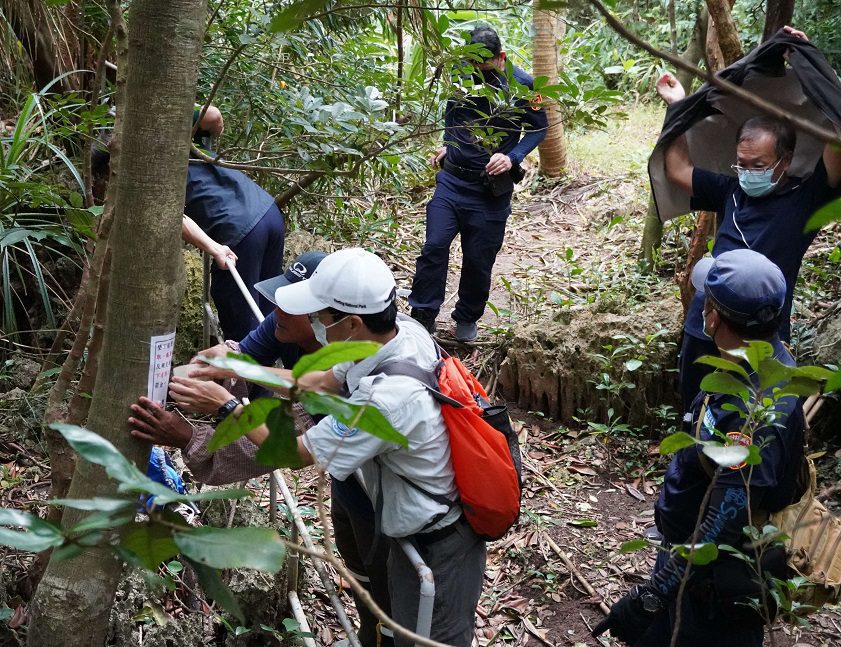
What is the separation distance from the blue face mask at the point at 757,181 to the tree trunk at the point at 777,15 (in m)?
0.81

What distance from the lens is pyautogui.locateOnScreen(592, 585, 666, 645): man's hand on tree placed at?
104 inches

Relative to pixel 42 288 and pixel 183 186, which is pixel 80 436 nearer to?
pixel 183 186

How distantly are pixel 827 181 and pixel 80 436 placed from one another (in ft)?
10.8

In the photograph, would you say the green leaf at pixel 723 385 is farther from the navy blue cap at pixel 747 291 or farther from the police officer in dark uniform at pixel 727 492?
the navy blue cap at pixel 747 291

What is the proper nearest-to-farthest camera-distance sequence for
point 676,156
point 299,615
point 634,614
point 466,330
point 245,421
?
point 245,421 → point 634,614 → point 299,615 → point 676,156 → point 466,330

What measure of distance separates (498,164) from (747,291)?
9.97 feet

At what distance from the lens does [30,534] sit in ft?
3.23

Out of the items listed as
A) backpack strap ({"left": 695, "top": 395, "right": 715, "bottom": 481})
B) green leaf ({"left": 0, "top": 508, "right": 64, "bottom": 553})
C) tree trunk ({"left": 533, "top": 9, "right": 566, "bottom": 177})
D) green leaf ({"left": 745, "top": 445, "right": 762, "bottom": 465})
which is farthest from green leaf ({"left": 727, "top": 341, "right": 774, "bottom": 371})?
tree trunk ({"left": 533, "top": 9, "right": 566, "bottom": 177})

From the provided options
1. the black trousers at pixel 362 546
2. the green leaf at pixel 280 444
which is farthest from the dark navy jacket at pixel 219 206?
the green leaf at pixel 280 444

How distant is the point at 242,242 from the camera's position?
4.07m

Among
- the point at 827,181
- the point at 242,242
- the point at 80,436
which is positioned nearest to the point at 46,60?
the point at 242,242

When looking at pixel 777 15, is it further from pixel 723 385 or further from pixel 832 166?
pixel 723 385

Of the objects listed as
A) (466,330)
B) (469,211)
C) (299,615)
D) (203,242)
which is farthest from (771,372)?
(466,330)

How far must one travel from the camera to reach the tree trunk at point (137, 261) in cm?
160
